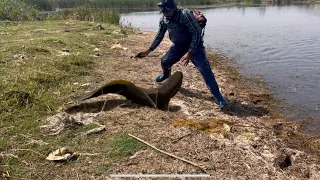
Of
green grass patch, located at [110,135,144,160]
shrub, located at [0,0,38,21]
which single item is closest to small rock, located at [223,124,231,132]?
green grass patch, located at [110,135,144,160]

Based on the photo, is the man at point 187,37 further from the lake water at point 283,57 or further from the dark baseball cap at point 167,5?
the lake water at point 283,57

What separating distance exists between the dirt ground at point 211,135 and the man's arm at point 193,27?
996 mm

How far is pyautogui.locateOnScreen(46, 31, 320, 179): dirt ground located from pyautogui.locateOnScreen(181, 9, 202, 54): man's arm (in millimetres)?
996

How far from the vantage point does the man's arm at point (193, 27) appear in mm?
4703

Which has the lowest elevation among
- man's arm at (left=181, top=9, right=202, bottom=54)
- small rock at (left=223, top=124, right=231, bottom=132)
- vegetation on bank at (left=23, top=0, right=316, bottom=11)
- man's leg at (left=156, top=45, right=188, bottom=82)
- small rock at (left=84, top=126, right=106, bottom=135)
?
small rock at (left=223, top=124, right=231, bottom=132)

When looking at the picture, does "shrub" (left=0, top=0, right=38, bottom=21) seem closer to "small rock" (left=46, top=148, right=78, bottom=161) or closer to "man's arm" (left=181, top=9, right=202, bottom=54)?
"man's arm" (left=181, top=9, right=202, bottom=54)

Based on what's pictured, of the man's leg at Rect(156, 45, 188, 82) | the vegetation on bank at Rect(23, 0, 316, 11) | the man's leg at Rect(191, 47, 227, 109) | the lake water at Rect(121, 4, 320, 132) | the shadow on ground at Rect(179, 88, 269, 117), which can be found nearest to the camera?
the man's leg at Rect(191, 47, 227, 109)

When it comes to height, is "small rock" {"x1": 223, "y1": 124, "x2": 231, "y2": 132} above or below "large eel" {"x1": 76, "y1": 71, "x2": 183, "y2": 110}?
below

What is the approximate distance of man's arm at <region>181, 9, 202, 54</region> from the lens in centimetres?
470

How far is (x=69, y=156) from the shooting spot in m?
3.06

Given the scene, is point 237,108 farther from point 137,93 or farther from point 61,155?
point 61,155

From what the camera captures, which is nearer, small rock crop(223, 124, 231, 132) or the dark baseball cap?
small rock crop(223, 124, 231, 132)

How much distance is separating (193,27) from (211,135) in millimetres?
1811

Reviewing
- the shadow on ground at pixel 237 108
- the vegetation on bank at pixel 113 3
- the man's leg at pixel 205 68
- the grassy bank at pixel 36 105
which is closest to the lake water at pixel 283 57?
the shadow on ground at pixel 237 108
